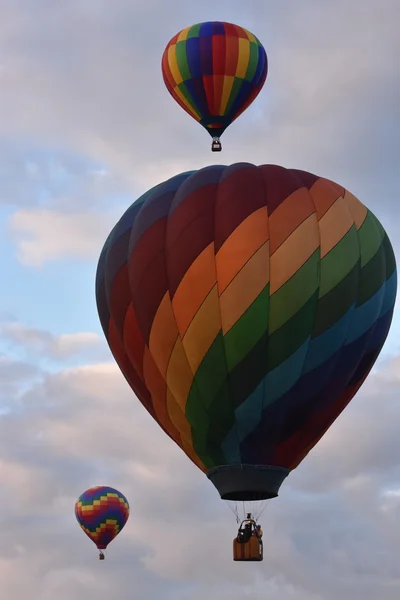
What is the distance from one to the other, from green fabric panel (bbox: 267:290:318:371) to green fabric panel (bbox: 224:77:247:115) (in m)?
7.40

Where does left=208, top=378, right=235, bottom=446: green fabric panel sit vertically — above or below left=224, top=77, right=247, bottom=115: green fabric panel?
below

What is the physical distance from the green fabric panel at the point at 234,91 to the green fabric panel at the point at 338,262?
6.27 m

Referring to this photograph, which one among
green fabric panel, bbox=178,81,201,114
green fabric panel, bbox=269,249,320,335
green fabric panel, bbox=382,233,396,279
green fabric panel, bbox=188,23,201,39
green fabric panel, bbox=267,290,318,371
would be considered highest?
green fabric panel, bbox=188,23,201,39

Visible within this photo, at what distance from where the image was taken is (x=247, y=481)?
27.8 m

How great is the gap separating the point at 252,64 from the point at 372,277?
7.27m

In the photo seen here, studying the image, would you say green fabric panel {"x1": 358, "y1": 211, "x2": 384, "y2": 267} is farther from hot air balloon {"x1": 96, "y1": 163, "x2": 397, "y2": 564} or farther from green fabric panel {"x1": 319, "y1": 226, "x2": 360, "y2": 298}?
green fabric panel {"x1": 319, "y1": 226, "x2": 360, "y2": 298}

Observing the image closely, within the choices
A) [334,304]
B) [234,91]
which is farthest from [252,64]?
[334,304]

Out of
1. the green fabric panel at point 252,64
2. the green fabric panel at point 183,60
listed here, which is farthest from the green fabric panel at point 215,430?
the green fabric panel at point 252,64

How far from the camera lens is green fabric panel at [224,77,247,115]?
33.1 m

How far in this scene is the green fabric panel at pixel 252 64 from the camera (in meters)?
33.3

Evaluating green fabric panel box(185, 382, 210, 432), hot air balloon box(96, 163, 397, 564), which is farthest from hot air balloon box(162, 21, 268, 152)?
green fabric panel box(185, 382, 210, 432)

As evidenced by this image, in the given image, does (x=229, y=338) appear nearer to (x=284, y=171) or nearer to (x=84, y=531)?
(x=284, y=171)

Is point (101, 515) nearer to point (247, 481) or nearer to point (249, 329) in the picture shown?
Result: point (247, 481)

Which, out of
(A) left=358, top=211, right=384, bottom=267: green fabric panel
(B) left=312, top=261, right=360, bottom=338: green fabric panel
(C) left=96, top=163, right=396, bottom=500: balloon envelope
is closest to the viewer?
(C) left=96, top=163, right=396, bottom=500: balloon envelope
